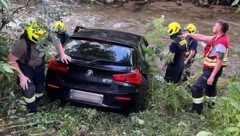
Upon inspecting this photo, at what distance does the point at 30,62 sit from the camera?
5.19m

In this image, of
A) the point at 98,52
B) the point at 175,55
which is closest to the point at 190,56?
the point at 175,55

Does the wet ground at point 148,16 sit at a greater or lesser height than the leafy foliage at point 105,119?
lesser

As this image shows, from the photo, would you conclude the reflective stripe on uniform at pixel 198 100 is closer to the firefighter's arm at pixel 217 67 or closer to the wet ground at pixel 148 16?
the firefighter's arm at pixel 217 67

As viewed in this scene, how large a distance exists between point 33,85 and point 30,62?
315mm

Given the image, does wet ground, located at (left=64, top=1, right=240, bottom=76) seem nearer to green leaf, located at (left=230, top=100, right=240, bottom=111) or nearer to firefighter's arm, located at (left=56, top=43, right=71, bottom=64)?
firefighter's arm, located at (left=56, top=43, right=71, bottom=64)

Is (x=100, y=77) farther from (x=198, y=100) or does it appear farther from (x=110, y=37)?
(x=198, y=100)

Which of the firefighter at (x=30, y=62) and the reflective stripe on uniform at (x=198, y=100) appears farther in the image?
the reflective stripe on uniform at (x=198, y=100)

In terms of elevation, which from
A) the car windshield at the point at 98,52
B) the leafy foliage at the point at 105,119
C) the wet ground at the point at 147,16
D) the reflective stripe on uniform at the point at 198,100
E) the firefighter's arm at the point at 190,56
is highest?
the car windshield at the point at 98,52

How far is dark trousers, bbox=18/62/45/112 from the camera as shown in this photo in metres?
5.16

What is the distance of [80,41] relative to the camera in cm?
584

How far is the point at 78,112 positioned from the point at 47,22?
1.38 metres

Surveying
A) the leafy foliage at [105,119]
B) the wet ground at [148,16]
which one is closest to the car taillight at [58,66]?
the leafy foliage at [105,119]

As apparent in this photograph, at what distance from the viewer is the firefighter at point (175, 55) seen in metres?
7.21

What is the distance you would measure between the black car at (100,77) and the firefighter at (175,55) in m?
1.66
